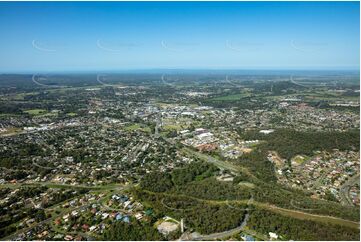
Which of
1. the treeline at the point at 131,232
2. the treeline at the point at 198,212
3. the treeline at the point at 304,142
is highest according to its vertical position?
the treeline at the point at 304,142

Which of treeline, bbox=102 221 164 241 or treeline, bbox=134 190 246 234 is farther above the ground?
treeline, bbox=134 190 246 234

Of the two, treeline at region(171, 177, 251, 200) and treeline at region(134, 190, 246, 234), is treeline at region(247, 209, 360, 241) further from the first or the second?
treeline at region(171, 177, 251, 200)

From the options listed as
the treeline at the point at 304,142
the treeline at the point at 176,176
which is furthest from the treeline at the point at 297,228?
the treeline at the point at 304,142

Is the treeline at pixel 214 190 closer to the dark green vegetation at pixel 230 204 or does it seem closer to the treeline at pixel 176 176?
the dark green vegetation at pixel 230 204

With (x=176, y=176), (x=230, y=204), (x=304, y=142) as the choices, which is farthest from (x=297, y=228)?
(x=304, y=142)

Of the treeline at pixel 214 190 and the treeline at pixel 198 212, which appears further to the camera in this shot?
the treeline at pixel 214 190

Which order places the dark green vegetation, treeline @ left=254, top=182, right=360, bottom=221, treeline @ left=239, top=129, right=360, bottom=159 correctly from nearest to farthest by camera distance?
the dark green vegetation < treeline @ left=254, top=182, right=360, bottom=221 < treeline @ left=239, top=129, right=360, bottom=159

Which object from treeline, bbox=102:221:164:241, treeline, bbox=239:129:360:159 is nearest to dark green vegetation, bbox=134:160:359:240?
treeline, bbox=102:221:164:241

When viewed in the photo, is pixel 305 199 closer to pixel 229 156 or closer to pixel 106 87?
pixel 229 156
